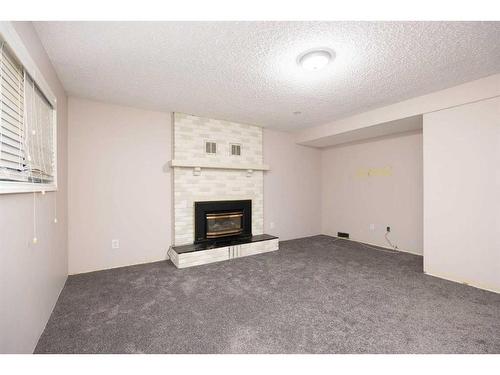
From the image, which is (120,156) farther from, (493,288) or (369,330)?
(493,288)

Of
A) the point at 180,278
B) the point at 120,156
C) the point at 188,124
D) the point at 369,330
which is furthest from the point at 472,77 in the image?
the point at 120,156

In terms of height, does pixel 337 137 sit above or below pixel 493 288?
above

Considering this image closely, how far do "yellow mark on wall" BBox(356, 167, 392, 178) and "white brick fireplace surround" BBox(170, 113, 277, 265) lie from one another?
201 cm

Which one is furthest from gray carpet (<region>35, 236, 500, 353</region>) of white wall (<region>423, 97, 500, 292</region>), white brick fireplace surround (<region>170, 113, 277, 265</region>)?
white brick fireplace surround (<region>170, 113, 277, 265</region>)

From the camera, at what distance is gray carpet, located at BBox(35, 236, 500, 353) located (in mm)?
1563

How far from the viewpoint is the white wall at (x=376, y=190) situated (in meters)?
3.75

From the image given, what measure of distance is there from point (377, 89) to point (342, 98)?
424 millimetres

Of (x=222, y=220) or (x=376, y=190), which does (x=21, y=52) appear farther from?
(x=376, y=190)

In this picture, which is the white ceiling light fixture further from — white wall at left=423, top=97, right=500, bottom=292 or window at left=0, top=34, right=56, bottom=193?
window at left=0, top=34, right=56, bottom=193

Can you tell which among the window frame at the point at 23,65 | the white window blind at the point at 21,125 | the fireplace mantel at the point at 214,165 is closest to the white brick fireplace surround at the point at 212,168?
the fireplace mantel at the point at 214,165

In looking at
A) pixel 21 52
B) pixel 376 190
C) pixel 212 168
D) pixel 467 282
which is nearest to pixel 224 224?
pixel 212 168

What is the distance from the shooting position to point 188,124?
363 cm

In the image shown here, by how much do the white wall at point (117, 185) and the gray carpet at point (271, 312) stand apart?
323 millimetres

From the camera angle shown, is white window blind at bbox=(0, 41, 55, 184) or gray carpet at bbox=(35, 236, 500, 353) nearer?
white window blind at bbox=(0, 41, 55, 184)
